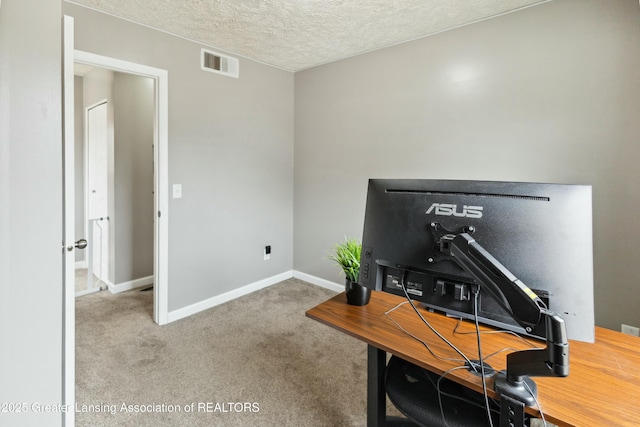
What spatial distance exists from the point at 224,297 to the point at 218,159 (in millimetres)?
1427

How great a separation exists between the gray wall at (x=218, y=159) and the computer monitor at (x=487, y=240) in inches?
91.1

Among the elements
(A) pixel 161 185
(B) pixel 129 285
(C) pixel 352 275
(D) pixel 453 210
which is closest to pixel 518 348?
(D) pixel 453 210

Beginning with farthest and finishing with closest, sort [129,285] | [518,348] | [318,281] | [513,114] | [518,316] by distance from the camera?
[318,281] < [129,285] < [513,114] < [518,348] < [518,316]

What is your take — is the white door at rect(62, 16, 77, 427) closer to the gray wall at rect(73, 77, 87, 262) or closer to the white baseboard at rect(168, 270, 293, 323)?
the white baseboard at rect(168, 270, 293, 323)

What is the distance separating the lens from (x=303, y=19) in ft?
8.00

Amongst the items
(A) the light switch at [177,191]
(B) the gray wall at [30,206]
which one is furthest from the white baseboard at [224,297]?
(B) the gray wall at [30,206]

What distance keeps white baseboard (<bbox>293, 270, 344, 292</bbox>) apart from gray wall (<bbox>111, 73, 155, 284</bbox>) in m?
1.81

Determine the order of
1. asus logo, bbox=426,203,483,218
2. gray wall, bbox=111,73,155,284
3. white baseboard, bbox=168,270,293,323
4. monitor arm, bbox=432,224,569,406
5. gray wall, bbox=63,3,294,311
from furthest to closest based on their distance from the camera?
gray wall, bbox=111,73,155,284
white baseboard, bbox=168,270,293,323
gray wall, bbox=63,3,294,311
asus logo, bbox=426,203,483,218
monitor arm, bbox=432,224,569,406

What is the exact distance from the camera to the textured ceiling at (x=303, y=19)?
222 cm

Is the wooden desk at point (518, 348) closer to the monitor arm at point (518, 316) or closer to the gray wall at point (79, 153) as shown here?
the monitor arm at point (518, 316)

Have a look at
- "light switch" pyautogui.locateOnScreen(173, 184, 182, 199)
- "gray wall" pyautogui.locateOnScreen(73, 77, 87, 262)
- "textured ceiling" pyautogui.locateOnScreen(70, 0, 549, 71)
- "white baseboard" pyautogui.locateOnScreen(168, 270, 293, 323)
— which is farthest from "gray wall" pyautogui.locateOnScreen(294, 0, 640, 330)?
"gray wall" pyautogui.locateOnScreen(73, 77, 87, 262)

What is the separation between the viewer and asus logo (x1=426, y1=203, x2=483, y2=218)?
0.92 metres

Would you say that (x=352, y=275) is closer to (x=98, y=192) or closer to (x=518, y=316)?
(x=518, y=316)

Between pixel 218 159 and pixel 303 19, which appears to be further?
pixel 218 159
